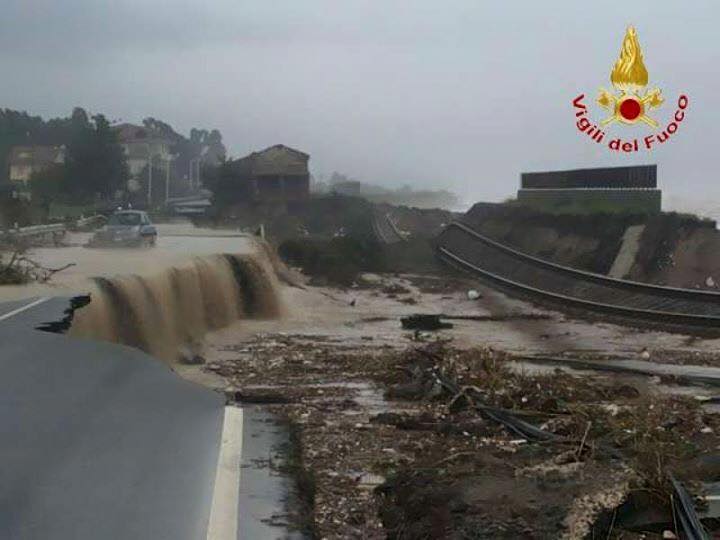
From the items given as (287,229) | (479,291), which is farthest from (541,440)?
(287,229)

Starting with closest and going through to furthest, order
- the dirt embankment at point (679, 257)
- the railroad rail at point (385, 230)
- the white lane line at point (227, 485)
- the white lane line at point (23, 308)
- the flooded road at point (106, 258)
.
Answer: the white lane line at point (227, 485)
the white lane line at point (23, 308)
the flooded road at point (106, 258)
the dirt embankment at point (679, 257)
the railroad rail at point (385, 230)

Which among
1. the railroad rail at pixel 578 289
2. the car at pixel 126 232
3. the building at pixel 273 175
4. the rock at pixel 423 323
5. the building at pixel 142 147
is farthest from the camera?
the building at pixel 142 147

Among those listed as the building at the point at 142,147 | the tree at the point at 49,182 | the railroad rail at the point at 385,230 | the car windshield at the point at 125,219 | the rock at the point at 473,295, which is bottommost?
the rock at the point at 473,295

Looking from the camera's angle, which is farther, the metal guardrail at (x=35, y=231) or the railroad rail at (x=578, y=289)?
the metal guardrail at (x=35, y=231)

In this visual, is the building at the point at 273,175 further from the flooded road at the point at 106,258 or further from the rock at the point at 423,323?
the rock at the point at 423,323

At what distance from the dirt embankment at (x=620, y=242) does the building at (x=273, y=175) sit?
106 feet

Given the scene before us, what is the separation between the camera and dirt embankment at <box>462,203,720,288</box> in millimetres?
33781

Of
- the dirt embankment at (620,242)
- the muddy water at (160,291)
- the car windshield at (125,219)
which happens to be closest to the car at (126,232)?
the car windshield at (125,219)

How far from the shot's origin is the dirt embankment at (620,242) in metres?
33.8

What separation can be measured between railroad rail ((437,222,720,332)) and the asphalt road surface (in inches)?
702

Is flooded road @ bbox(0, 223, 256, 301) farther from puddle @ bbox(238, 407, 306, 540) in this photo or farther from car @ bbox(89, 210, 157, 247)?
puddle @ bbox(238, 407, 306, 540)

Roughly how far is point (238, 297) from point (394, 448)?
62.2ft

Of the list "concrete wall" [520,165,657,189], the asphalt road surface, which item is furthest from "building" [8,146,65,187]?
the asphalt road surface

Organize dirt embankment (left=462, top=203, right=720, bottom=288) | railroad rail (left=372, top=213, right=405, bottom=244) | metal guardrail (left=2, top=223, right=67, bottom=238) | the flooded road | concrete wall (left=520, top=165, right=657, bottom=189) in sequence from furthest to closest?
railroad rail (left=372, top=213, right=405, bottom=244)
concrete wall (left=520, top=165, right=657, bottom=189)
dirt embankment (left=462, top=203, right=720, bottom=288)
metal guardrail (left=2, top=223, right=67, bottom=238)
the flooded road
